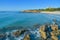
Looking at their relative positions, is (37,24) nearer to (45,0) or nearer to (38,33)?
(38,33)

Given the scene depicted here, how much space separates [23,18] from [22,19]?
0.08 feet

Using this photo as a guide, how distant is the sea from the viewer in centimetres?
212

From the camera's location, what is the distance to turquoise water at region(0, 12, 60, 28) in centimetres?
212

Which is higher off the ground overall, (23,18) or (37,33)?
(23,18)

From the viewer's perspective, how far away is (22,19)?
222 centimetres

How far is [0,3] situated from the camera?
2.14m

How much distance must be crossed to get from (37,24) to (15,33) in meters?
0.40

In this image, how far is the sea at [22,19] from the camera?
2.12 m

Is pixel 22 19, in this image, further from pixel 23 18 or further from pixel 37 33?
pixel 37 33

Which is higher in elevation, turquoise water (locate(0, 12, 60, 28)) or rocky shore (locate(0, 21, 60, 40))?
turquoise water (locate(0, 12, 60, 28))

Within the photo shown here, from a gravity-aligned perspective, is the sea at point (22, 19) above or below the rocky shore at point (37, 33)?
above

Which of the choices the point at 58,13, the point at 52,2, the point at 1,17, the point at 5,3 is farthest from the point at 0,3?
the point at 58,13

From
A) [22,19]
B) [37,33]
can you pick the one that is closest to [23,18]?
[22,19]

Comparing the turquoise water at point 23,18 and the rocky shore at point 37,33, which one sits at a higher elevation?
the turquoise water at point 23,18
